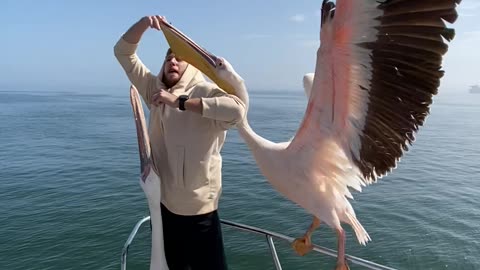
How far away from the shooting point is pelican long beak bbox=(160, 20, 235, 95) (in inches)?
110

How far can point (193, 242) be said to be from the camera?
2.83 meters

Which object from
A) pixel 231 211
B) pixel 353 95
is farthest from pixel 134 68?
pixel 231 211

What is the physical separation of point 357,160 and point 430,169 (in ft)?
39.2

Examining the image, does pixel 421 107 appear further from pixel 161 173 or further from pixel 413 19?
pixel 161 173

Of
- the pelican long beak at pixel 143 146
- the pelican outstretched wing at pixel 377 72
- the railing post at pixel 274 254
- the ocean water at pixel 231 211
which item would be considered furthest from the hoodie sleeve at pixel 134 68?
the ocean water at pixel 231 211

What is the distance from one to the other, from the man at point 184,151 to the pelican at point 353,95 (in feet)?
0.56

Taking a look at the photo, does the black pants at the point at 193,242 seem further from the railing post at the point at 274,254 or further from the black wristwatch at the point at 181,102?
the black wristwatch at the point at 181,102

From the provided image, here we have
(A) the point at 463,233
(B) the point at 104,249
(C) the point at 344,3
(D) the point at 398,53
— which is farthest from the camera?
(A) the point at 463,233

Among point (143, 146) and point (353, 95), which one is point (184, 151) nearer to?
point (143, 146)

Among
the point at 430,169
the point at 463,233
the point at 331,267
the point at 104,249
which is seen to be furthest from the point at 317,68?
the point at 430,169

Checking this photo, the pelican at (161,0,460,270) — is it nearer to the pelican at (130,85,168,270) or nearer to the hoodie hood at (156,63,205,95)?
the hoodie hood at (156,63,205,95)

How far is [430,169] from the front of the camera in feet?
44.2

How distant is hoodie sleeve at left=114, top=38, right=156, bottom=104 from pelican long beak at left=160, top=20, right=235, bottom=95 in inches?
10.5

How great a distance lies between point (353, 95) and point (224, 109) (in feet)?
2.58
